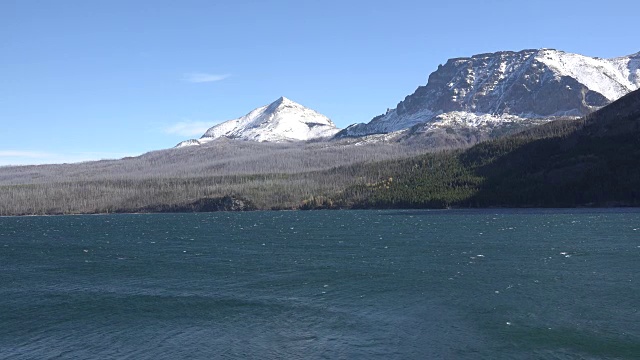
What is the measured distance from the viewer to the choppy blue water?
53250 millimetres

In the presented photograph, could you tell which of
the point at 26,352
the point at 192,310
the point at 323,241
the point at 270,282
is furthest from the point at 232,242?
the point at 26,352

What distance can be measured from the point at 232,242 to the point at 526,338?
97175 mm

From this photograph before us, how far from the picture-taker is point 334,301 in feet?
232

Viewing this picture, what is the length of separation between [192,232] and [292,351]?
13593cm

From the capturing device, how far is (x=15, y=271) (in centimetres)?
10381

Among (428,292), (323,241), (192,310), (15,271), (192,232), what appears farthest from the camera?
(192,232)

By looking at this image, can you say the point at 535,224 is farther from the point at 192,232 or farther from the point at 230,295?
the point at 230,295

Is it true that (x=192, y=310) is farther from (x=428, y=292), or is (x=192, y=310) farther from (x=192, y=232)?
(x=192, y=232)

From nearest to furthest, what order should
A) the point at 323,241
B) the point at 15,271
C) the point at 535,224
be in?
the point at 15,271
the point at 323,241
the point at 535,224

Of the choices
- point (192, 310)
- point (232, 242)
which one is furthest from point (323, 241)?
point (192, 310)

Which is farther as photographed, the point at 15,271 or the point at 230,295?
the point at 15,271

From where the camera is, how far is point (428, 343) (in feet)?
173

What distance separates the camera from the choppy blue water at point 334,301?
5325cm

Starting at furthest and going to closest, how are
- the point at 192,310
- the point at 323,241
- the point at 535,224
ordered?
the point at 535,224, the point at 323,241, the point at 192,310
